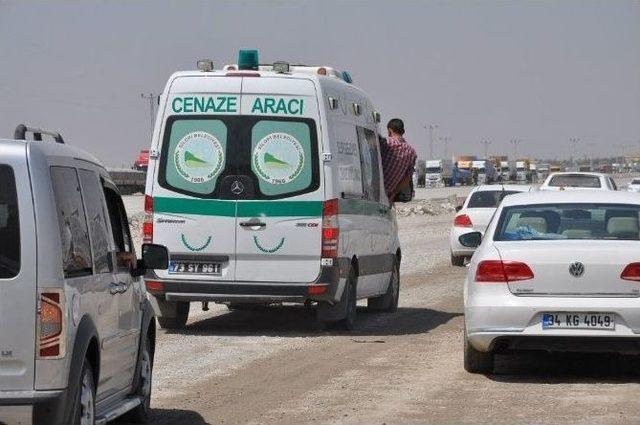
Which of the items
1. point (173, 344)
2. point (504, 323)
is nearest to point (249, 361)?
point (173, 344)

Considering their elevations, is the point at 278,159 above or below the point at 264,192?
above

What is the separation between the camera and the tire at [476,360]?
12.7 meters

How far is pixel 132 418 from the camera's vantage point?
10062 mm

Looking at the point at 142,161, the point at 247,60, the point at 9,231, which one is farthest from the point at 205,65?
the point at 142,161

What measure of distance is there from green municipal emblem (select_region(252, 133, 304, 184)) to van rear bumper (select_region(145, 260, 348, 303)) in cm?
106

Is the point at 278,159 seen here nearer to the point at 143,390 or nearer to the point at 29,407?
the point at 143,390

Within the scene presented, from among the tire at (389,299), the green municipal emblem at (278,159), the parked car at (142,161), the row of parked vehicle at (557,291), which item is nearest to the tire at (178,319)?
the green municipal emblem at (278,159)

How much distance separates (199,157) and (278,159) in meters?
0.83

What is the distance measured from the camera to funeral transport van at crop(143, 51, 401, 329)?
1619 centimetres

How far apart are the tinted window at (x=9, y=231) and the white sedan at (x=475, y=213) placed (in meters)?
22.5

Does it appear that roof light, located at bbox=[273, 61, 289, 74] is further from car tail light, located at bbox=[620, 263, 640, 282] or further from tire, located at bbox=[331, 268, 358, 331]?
car tail light, located at bbox=[620, 263, 640, 282]

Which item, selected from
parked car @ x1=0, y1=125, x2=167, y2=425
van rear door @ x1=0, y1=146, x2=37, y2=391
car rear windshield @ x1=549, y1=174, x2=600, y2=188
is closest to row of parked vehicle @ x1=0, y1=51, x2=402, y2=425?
parked car @ x1=0, y1=125, x2=167, y2=425

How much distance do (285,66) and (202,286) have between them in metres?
2.54

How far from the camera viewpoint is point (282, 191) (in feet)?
53.3
